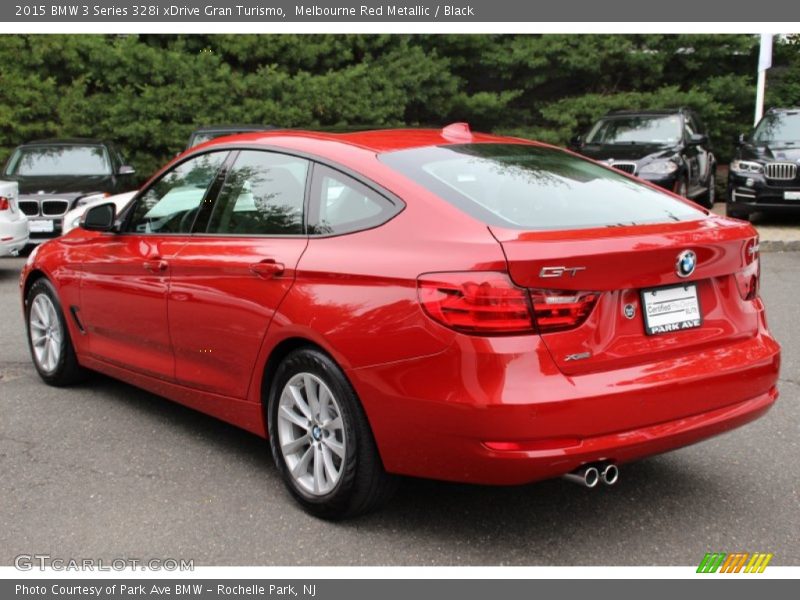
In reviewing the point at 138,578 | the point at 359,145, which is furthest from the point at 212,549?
the point at 359,145

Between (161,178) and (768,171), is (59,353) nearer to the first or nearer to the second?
(161,178)

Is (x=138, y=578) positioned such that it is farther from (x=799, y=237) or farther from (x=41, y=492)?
(x=799, y=237)

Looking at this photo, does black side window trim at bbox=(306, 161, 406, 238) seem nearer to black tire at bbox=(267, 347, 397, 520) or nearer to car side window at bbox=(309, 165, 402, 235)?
car side window at bbox=(309, 165, 402, 235)

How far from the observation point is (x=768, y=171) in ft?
44.7

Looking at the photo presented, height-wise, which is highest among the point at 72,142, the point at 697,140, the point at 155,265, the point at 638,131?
the point at 155,265

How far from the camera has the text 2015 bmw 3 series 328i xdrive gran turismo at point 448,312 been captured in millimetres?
3361

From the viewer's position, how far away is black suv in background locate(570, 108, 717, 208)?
13.7 meters

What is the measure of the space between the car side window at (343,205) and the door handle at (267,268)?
21cm

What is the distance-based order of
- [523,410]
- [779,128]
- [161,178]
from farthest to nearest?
[779,128], [161,178], [523,410]

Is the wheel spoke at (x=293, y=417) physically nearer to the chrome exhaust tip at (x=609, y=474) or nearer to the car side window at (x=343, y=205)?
the car side window at (x=343, y=205)

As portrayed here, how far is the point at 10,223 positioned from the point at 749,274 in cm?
935

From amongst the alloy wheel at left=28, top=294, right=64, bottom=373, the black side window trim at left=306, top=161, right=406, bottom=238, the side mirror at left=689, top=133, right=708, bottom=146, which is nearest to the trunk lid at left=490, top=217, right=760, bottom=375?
the black side window trim at left=306, top=161, right=406, bottom=238

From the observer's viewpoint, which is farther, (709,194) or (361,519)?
(709,194)
